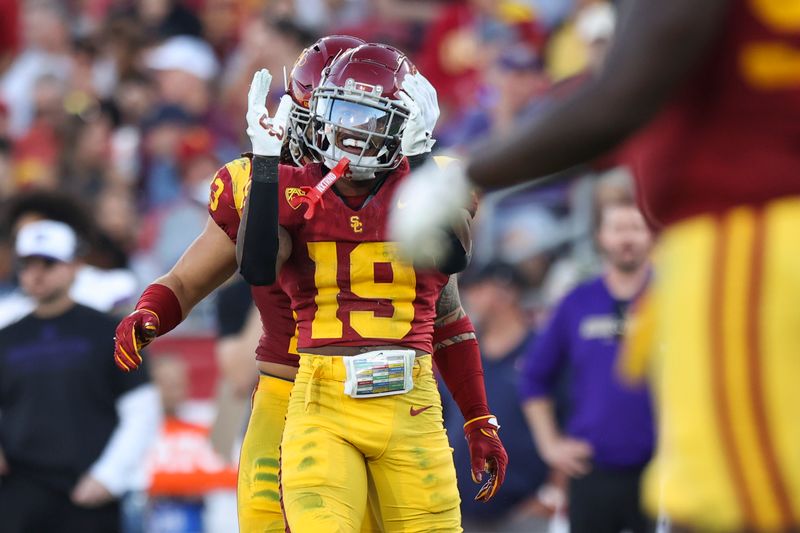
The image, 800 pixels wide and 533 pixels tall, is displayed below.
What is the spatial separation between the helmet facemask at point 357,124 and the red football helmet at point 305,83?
0.52 ft

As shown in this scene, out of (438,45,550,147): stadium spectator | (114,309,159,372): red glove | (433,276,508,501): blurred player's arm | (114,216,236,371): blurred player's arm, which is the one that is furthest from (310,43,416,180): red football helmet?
(438,45,550,147): stadium spectator


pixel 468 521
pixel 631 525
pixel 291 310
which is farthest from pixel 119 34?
pixel 291 310

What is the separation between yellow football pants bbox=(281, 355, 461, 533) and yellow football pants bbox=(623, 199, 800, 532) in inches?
83.3

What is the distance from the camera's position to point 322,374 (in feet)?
15.6

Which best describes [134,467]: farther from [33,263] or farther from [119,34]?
[119,34]

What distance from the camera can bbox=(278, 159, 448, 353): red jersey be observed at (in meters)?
4.79

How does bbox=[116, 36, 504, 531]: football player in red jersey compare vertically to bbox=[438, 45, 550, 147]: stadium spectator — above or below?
below

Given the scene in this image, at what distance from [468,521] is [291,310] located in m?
3.06

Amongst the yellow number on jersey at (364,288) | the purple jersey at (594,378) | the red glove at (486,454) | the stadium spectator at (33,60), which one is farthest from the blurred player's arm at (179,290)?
the stadium spectator at (33,60)

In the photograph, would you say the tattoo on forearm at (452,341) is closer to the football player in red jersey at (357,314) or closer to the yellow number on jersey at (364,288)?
the football player in red jersey at (357,314)

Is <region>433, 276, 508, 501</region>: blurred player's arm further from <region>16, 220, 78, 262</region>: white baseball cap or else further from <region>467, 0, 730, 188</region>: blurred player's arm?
<region>16, 220, 78, 262</region>: white baseball cap

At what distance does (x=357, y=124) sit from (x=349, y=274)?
459mm

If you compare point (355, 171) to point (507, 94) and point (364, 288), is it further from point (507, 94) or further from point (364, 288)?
point (507, 94)

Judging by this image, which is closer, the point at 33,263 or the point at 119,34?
the point at 33,263
